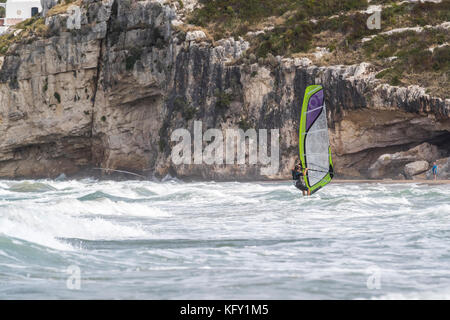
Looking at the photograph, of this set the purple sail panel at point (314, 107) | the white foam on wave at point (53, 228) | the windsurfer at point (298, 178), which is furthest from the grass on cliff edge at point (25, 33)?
the white foam on wave at point (53, 228)

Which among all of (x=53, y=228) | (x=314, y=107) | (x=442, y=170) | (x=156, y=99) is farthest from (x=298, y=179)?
(x=156, y=99)

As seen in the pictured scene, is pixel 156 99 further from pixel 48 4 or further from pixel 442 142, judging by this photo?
pixel 442 142

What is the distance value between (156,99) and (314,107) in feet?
89.3

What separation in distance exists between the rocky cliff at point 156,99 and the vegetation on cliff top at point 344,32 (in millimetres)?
1104

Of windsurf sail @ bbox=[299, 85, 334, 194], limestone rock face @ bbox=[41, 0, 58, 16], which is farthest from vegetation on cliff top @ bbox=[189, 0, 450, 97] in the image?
windsurf sail @ bbox=[299, 85, 334, 194]

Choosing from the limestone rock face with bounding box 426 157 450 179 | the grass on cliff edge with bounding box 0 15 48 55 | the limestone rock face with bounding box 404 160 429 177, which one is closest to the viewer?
the limestone rock face with bounding box 426 157 450 179

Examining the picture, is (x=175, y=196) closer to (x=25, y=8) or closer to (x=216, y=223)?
(x=216, y=223)

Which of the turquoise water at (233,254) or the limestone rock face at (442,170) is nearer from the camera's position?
the turquoise water at (233,254)

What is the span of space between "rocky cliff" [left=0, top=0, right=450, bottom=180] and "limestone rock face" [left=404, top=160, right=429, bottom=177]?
6.29ft

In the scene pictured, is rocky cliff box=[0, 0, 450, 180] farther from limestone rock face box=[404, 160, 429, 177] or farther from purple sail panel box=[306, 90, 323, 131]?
purple sail panel box=[306, 90, 323, 131]

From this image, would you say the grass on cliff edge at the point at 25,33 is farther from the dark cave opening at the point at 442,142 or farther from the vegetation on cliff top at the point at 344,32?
the dark cave opening at the point at 442,142

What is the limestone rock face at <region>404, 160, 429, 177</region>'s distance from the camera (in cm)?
3191

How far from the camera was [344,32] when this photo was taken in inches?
1560

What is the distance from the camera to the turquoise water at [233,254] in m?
7.91
